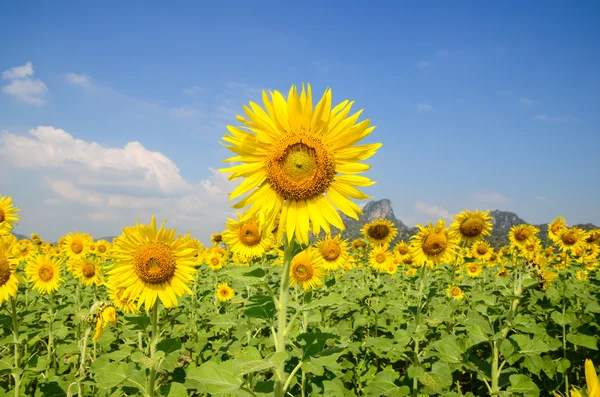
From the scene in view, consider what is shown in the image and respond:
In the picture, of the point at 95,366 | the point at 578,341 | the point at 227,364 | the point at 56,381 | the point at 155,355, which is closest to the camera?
the point at 227,364

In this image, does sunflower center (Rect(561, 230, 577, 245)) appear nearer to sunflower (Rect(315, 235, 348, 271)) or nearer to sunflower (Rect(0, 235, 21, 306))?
sunflower (Rect(315, 235, 348, 271))

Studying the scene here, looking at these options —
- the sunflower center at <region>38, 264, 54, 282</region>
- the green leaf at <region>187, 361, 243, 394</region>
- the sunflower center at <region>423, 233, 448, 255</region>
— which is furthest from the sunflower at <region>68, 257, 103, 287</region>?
the sunflower center at <region>423, 233, 448, 255</region>

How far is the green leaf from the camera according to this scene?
8.43 feet

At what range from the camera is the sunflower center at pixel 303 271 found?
6800 millimetres

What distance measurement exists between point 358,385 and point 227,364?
3735mm

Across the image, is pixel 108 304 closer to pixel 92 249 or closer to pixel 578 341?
pixel 578 341

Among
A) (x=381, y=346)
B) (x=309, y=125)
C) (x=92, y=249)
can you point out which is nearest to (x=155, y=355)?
(x=309, y=125)

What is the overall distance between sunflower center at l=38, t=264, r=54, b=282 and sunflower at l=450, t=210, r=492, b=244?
8.91 metres

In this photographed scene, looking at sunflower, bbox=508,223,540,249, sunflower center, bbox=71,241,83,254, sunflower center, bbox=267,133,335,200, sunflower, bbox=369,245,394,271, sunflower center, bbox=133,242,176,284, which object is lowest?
sunflower center, bbox=133,242,176,284

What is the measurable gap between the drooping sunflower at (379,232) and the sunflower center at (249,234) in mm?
3310

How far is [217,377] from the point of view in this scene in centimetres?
269

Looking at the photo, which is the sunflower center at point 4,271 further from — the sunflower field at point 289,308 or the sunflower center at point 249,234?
the sunflower center at point 249,234

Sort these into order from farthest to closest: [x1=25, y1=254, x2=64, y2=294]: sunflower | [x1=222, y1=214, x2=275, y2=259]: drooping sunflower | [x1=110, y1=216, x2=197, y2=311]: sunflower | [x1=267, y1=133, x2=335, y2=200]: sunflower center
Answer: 1. [x1=25, y1=254, x2=64, y2=294]: sunflower
2. [x1=222, y1=214, x2=275, y2=259]: drooping sunflower
3. [x1=110, y1=216, x2=197, y2=311]: sunflower
4. [x1=267, y1=133, x2=335, y2=200]: sunflower center

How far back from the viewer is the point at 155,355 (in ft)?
10.8
